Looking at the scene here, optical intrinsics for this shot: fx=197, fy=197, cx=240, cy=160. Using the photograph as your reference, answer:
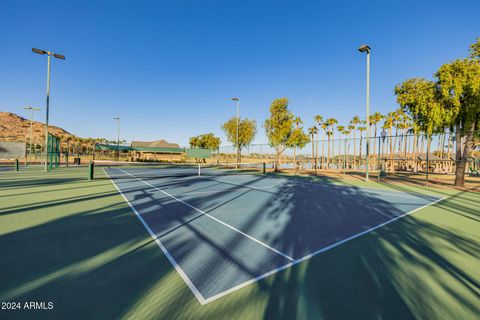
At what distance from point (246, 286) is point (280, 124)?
80.9ft

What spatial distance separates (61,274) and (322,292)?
151 inches

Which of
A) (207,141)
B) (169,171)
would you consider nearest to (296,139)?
(169,171)

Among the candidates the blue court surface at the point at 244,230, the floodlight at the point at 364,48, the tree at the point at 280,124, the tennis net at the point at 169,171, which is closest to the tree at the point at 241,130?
the tennis net at the point at 169,171

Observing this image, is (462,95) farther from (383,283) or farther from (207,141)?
(207,141)

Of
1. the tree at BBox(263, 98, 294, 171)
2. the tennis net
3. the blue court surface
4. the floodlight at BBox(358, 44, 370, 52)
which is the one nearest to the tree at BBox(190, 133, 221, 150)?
the tennis net

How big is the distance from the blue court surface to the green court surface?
200 millimetres

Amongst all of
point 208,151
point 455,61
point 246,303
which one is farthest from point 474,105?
point 208,151

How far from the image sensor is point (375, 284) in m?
2.86

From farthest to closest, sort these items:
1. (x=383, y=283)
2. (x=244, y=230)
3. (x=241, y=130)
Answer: (x=241, y=130), (x=244, y=230), (x=383, y=283)

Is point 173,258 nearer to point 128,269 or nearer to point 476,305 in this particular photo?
point 128,269

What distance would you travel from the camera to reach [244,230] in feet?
16.0

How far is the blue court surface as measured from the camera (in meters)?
3.13

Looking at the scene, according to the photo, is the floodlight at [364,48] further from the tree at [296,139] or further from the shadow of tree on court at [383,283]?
the shadow of tree on court at [383,283]

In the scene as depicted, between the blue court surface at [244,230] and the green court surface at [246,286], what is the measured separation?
20 centimetres
